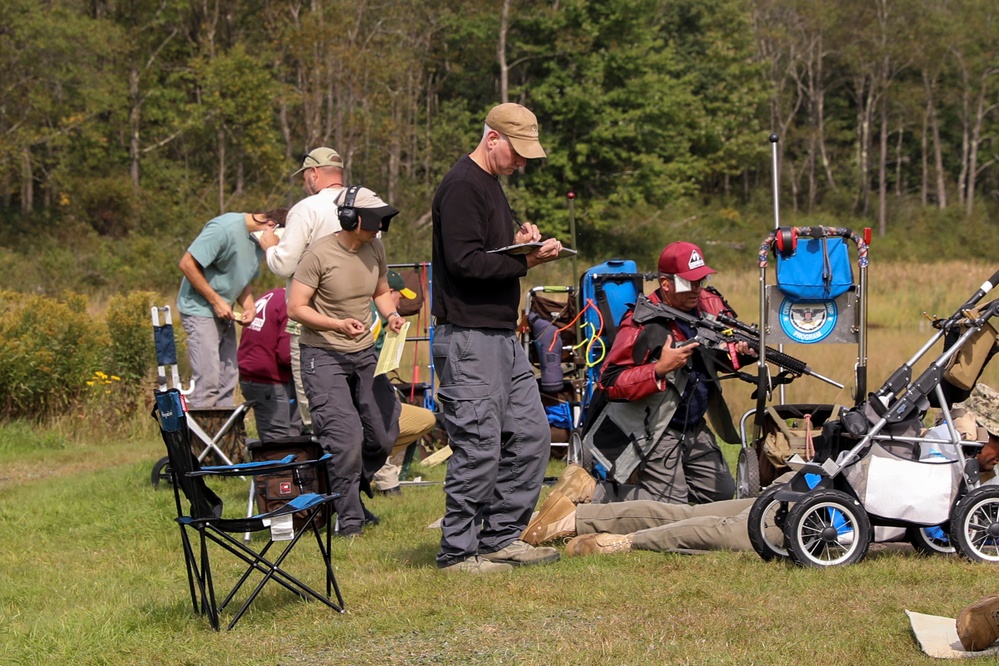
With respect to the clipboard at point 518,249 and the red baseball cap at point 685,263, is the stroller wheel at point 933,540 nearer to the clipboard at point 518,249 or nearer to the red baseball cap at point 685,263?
the red baseball cap at point 685,263

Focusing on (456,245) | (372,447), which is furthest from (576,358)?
(456,245)

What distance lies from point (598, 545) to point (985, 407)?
1.98 meters

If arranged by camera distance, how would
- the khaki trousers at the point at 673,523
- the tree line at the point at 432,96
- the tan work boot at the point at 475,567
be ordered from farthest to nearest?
the tree line at the point at 432,96 < the khaki trousers at the point at 673,523 < the tan work boot at the point at 475,567

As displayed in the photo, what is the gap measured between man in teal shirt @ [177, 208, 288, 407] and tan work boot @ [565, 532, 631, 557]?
3415 millimetres

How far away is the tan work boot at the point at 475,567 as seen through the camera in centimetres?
531

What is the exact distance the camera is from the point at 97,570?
6.05m

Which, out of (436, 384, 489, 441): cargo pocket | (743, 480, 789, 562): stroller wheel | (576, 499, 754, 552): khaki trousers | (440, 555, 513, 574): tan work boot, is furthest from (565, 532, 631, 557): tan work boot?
(436, 384, 489, 441): cargo pocket

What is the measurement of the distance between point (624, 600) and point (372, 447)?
233cm

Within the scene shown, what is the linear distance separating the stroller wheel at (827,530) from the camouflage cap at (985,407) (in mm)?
962

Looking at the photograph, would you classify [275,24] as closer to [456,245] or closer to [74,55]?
[74,55]

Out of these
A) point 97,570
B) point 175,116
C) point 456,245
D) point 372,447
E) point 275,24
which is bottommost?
point 97,570

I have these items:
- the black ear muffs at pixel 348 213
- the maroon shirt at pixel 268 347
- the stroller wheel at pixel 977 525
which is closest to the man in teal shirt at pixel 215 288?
the maroon shirt at pixel 268 347

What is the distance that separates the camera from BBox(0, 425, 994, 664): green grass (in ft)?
13.9

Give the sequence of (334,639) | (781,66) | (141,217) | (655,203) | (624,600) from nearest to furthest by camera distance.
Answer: (334,639) → (624,600) → (141,217) → (655,203) → (781,66)
